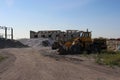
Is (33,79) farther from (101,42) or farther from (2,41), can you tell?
(2,41)

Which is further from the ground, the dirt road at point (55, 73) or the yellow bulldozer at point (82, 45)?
the yellow bulldozer at point (82, 45)

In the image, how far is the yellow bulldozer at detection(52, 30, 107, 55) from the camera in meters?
37.0

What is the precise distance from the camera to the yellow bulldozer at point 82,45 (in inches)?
1455

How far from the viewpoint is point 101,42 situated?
128 feet

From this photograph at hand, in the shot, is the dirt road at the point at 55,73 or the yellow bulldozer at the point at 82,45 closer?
the dirt road at the point at 55,73

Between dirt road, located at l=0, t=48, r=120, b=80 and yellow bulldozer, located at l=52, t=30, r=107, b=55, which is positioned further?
yellow bulldozer, located at l=52, t=30, r=107, b=55

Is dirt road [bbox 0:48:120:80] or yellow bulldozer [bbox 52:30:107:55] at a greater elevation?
yellow bulldozer [bbox 52:30:107:55]

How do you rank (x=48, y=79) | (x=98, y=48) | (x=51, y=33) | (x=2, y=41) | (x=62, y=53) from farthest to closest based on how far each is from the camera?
(x=51, y=33), (x=2, y=41), (x=98, y=48), (x=62, y=53), (x=48, y=79)

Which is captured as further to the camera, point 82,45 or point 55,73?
point 82,45

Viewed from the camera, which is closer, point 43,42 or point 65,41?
point 65,41

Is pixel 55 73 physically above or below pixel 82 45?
below

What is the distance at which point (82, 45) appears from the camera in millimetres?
37812

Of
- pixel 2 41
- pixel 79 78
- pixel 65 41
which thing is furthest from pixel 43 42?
pixel 79 78

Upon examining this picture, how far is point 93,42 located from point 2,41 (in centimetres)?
4013
